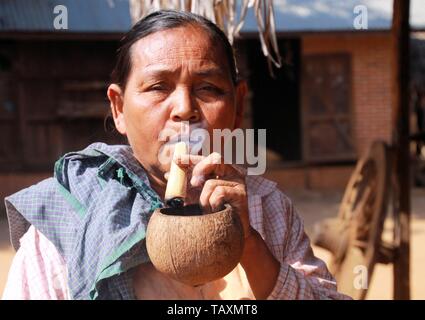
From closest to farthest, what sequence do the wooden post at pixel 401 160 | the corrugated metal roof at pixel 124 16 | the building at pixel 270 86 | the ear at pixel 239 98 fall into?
the ear at pixel 239 98 < the wooden post at pixel 401 160 < the corrugated metal roof at pixel 124 16 < the building at pixel 270 86

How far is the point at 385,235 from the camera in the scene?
7789 millimetres

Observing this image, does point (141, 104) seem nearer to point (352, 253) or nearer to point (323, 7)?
point (352, 253)

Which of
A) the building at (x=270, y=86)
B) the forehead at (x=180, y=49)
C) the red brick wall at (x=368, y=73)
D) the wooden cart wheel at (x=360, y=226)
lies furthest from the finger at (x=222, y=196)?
the red brick wall at (x=368, y=73)

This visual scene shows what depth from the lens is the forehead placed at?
1336mm

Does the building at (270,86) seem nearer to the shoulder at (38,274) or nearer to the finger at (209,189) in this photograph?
the shoulder at (38,274)

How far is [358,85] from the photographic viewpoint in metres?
10.4

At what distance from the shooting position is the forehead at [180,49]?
1.34m

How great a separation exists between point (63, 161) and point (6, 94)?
883 centimetres

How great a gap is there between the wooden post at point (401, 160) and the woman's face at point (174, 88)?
6.78 ft

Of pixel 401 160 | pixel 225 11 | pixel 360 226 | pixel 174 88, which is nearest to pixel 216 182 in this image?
pixel 174 88

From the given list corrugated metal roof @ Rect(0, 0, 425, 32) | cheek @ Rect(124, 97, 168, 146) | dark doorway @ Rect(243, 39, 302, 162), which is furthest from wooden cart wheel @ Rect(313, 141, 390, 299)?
dark doorway @ Rect(243, 39, 302, 162)

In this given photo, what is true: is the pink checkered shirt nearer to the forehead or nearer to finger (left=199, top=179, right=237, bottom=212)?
finger (left=199, top=179, right=237, bottom=212)

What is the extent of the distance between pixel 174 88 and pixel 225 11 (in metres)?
1.07

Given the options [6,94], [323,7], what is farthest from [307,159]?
[6,94]
